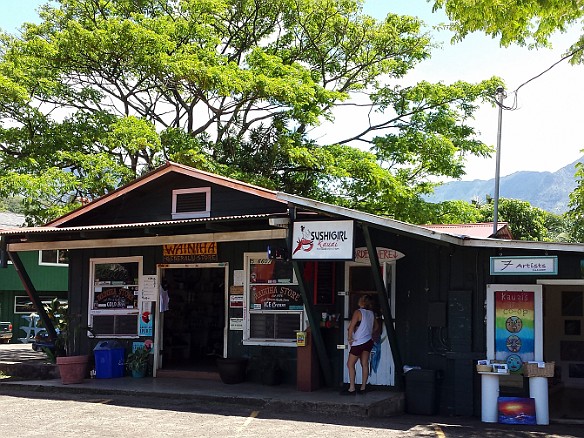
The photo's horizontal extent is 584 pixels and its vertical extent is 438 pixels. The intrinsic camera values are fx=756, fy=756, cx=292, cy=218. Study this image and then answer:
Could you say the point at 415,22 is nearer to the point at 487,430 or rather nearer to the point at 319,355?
the point at 319,355

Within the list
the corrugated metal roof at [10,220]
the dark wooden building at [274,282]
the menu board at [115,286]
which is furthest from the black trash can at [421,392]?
the corrugated metal roof at [10,220]

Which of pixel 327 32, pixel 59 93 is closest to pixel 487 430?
pixel 59 93

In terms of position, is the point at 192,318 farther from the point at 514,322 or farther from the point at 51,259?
the point at 51,259

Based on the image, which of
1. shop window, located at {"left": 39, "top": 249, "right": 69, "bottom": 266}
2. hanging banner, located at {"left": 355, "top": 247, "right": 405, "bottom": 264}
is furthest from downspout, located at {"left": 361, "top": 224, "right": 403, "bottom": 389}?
shop window, located at {"left": 39, "top": 249, "right": 69, "bottom": 266}

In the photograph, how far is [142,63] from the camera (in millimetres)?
21031

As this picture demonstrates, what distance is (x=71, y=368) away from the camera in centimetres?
1367

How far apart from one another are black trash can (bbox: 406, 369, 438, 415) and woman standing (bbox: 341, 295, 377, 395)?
693mm

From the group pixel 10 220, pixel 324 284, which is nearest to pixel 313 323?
pixel 324 284

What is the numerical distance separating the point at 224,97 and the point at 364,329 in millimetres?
13662

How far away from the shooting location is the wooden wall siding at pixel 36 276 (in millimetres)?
30344

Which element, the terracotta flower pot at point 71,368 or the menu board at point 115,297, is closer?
the terracotta flower pot at point 71,368

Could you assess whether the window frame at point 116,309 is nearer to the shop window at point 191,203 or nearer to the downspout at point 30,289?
the downspout at point 30,289

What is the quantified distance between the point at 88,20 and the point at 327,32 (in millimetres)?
8328

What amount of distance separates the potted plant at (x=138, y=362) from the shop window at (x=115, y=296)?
1.74ft
